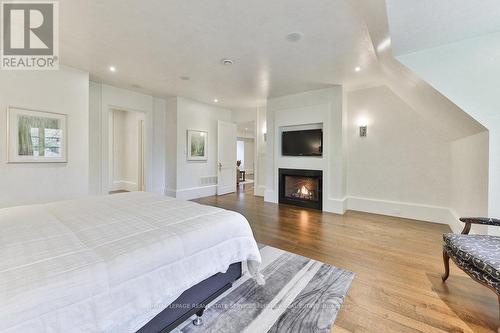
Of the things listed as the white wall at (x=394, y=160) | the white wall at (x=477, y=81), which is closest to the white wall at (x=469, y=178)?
the white wall at (x=477, y=81)

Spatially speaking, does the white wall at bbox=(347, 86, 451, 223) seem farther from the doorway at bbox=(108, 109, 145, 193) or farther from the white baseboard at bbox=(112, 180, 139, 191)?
the white baseboard at bbox=(112, 180, 139, 191)

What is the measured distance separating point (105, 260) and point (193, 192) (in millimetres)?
4877

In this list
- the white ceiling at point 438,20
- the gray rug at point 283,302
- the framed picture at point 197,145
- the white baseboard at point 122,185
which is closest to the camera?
the gray rug at point 283,302

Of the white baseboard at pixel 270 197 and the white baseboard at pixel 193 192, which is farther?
the white baseboard at pixel 193 192

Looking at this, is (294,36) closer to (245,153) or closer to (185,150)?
(185,150)

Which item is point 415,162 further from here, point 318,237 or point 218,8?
point 218,8

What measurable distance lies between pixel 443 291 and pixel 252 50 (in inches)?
134

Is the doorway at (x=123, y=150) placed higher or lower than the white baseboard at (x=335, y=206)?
higher

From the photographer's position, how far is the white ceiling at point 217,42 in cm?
214

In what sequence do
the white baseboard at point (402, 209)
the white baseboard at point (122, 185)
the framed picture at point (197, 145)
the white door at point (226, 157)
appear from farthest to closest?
the white baseboard at point (122, 185) < the white door at point (226, 157) < the framed picture at point (197, 145) < the white baseboard at point (402, 209)

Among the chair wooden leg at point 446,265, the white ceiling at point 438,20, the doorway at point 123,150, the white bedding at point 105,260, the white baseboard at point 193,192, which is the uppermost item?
the white ceiling at point 438,20

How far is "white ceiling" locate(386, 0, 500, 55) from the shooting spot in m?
1.76

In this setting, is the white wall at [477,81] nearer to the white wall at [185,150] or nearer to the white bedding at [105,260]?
the white bedding at [105,260]

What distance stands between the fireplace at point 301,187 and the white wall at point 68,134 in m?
4.09
